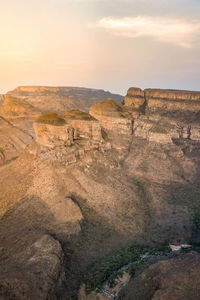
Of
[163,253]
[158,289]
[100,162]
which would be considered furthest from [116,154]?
[158,289]

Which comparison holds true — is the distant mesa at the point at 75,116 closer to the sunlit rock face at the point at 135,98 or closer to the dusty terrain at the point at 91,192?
the dusty terrain at the point at 91,192

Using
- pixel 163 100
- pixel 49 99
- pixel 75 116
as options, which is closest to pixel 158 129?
pixel 163 100

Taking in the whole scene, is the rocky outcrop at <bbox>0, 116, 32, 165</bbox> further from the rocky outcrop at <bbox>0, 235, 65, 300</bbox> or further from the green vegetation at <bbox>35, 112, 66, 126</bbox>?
the rocky outcrop at <bbox>0, 235, 65, 300</bbox>

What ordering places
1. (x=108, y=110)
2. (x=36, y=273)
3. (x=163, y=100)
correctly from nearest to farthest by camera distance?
(x=36, y=273)
(x=108, y=110)
(x=163, y=100)

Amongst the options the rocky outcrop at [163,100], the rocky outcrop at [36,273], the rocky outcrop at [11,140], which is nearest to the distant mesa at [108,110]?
the rocky outcrop at [163,100]

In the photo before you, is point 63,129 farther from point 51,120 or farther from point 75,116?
point 75,116

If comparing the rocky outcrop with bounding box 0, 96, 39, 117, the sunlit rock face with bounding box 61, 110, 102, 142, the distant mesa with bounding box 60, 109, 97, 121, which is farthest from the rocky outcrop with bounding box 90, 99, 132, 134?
the rocky outcrop with bounding box 0, 96, 39, 117
